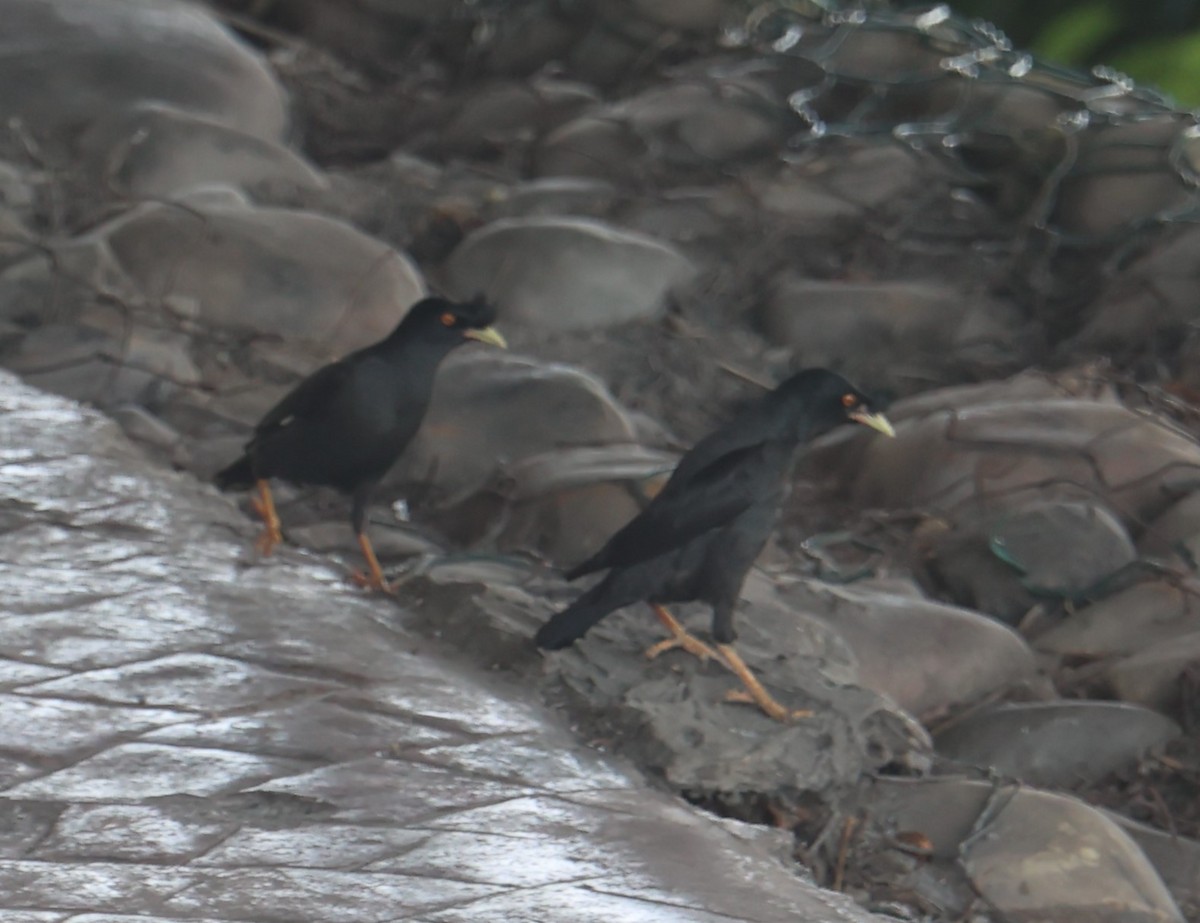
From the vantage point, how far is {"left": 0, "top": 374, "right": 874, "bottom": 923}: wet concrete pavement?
2359mm

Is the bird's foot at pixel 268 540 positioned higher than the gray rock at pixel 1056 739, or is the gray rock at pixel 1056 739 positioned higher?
the bird's foot at pixel 268 540

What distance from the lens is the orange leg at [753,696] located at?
346 centimetres

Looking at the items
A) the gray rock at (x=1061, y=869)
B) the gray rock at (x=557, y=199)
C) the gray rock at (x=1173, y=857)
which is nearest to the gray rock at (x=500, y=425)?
the gray rock at (x=1173, y=857)

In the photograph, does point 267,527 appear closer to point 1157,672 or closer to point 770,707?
point 770,707

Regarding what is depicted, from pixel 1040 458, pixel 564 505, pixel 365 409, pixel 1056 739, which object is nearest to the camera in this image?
pixel 365 409

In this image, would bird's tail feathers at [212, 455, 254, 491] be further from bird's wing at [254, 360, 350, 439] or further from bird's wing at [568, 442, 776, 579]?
bird's wing at [568, 442, 776, 579]

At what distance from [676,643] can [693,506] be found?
31 centimetres

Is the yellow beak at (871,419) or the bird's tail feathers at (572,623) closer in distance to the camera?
the bird's tail feathers at (572,623)

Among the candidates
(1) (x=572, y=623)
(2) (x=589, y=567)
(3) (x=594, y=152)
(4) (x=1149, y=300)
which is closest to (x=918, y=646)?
(2) (x=589, y=567)

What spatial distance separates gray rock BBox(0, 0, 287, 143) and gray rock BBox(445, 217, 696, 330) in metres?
1.31

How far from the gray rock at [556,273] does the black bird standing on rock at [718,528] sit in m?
3.25

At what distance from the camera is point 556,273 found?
6934mm

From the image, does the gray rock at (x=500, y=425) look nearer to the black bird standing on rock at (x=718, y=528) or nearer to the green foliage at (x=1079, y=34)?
the black bird standing on rock at (x=718, y=528)

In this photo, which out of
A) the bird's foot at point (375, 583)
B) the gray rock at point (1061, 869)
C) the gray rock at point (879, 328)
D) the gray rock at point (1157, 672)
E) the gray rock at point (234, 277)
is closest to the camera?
the gray rock at point (1061, 869)
